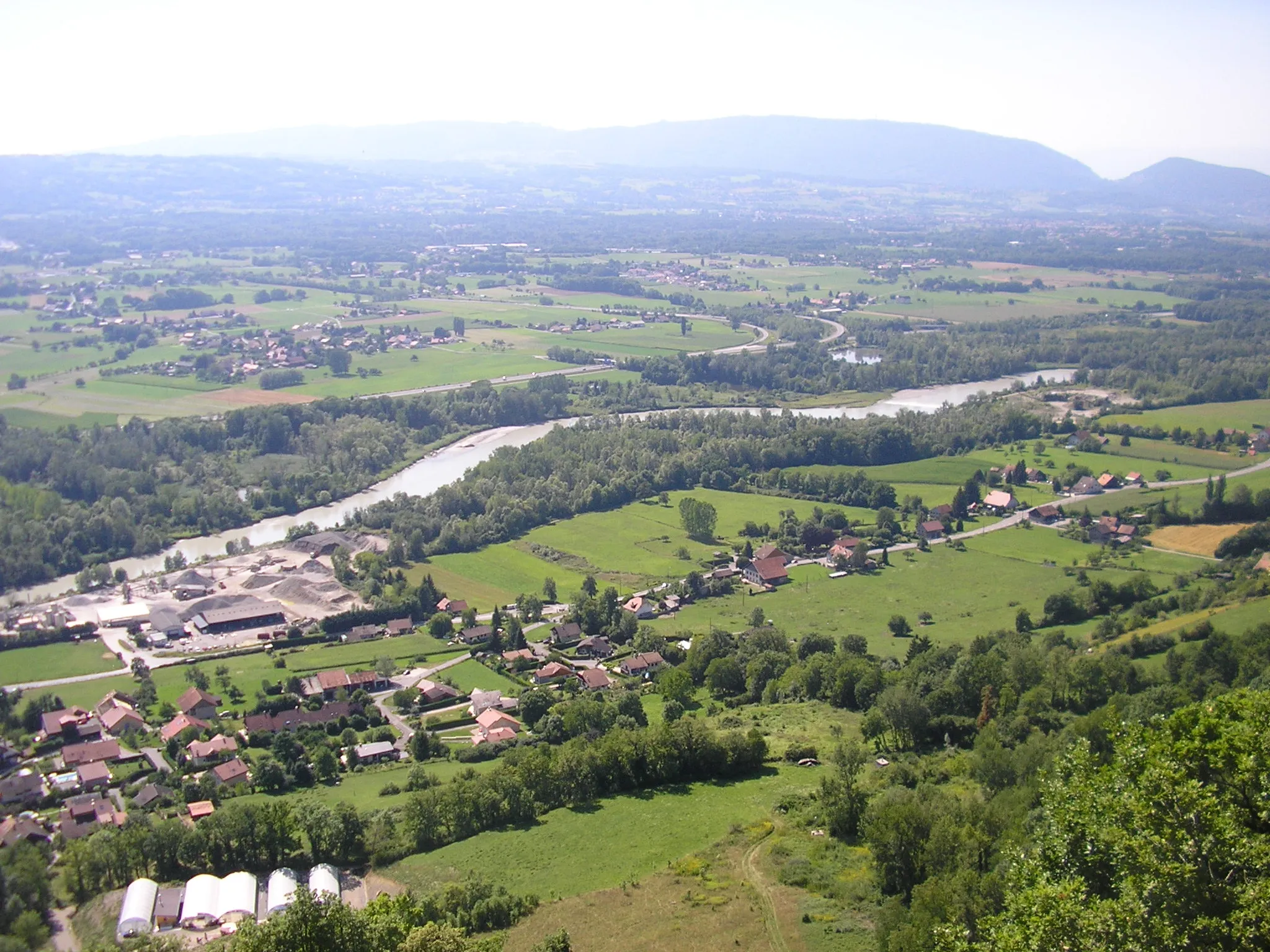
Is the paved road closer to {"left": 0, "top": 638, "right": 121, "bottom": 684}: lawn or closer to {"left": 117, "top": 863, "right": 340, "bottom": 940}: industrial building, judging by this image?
{"left": 117, "top": 863, "right": 340, "bottom": 940}: industrial building

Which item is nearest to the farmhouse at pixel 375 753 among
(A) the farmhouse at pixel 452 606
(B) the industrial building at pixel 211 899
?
(B) the industrial building at pixel 211 899

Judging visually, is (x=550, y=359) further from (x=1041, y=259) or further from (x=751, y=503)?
(x=1041, y=259)

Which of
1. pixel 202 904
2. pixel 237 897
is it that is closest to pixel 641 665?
pixel 237 897

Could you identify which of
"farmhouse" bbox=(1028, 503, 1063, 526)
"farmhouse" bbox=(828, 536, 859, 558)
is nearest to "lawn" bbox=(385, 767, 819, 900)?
"farmhouse" bbox=(828, 536, 859, 558)

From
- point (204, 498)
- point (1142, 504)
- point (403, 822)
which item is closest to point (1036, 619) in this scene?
point (1142, 504)

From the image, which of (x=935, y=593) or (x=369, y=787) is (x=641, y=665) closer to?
(x=369, y=787)
